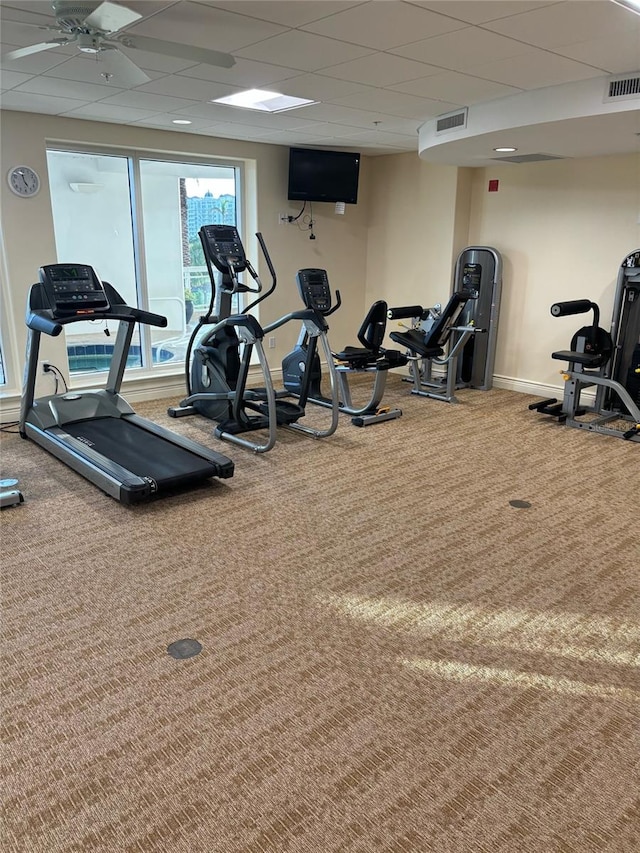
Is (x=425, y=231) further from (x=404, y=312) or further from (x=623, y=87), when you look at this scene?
(x=623, y=87)

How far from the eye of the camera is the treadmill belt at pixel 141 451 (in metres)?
3.97

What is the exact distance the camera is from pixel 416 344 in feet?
20.1

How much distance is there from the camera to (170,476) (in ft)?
12.8

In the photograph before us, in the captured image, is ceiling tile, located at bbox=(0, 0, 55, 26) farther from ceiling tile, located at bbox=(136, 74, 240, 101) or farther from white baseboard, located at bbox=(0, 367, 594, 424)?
white baseboard, located at bbox=(0, 367, 594, 424)

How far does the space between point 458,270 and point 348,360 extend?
2.12 meters

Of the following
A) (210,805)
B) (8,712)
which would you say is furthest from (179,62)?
(210,805)

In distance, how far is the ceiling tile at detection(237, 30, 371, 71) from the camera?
3.06 meters

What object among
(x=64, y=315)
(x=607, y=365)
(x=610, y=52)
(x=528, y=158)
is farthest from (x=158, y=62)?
(x=607, y=365)

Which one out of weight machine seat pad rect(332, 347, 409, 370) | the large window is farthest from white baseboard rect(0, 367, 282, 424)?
weight machine seat pad rect(332, 347, 409, 370)

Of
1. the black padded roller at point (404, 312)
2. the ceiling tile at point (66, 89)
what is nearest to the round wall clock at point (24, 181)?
the ceiling tile at point (66, 89)

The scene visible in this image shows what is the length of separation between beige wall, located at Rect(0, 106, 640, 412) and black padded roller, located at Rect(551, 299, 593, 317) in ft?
1.82

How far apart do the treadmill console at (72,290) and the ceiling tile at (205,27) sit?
71.4 inches

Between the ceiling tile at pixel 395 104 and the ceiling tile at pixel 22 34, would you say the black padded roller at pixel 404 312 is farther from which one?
the ceiling tile at pixel 22 34

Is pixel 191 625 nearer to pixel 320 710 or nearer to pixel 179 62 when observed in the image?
pixel 320 710
